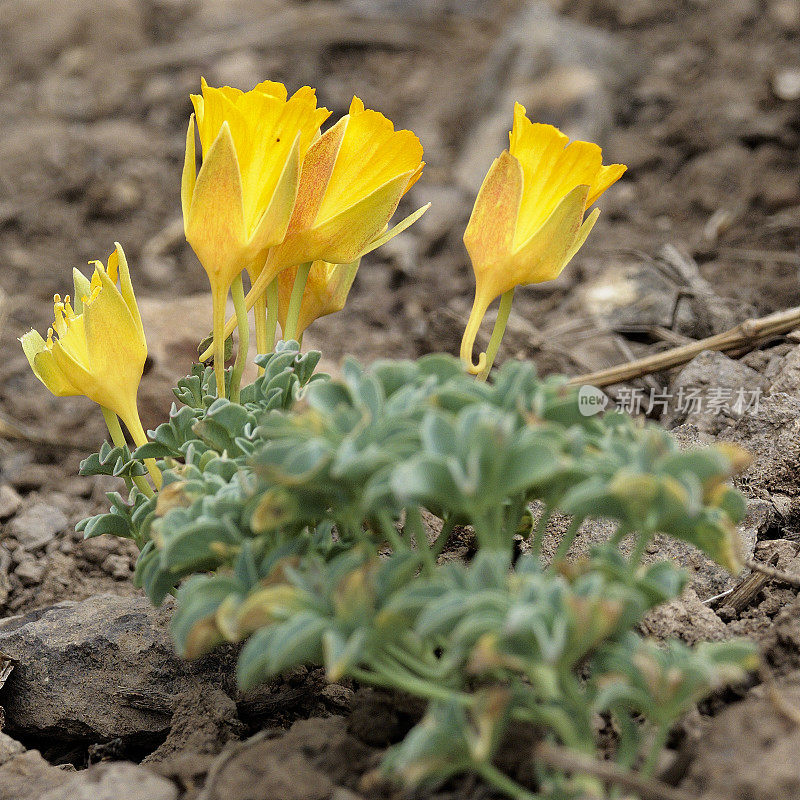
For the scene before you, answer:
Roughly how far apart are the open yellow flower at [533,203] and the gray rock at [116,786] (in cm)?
76

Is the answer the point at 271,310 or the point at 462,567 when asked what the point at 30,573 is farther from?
the point at 462,567

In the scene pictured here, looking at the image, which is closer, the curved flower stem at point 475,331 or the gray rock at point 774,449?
the curved flower stem at point 475,331

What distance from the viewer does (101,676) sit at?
61.3 inches

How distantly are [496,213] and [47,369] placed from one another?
77 cm

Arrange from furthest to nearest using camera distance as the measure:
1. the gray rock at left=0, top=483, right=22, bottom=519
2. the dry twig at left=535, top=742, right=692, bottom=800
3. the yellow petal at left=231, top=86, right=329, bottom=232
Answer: the gray rock at left=0, top=483, right=22, bottom=519, the yellow petal at left=231, top=86, right=329, bottom=232, the dry twig at left=535, top=742, right=692, bottom=800

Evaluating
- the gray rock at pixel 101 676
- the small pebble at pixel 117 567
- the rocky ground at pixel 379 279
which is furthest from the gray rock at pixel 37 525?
the gray rock at pixel 101 676

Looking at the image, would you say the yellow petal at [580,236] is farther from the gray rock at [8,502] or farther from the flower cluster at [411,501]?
the gray rock at [8,502]

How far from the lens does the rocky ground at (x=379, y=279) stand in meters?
1.25

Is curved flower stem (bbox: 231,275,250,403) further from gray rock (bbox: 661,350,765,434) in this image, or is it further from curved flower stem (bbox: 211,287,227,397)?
gray rock (bbox: 661,350,765,434)

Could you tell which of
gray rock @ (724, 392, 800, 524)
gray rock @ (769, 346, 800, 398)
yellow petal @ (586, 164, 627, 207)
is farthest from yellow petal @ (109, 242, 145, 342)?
gray rock @ (769, 346, 800, 398)

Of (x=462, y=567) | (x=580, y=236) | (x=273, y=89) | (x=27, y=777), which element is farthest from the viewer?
(x=580, y=236)

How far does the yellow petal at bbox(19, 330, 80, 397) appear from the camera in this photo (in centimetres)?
145

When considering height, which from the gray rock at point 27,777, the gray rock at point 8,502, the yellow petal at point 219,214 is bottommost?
the gray rock at point 8,502

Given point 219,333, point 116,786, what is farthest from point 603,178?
point 116,786
